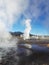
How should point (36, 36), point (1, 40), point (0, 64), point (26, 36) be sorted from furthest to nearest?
1. point (36, 36)
2. point (26, 36)
3. point (1, 40)
4. point (0, 64)

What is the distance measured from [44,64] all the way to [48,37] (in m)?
130

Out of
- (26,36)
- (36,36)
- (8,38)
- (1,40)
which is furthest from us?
(36,36)

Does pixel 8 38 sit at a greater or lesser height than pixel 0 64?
greater

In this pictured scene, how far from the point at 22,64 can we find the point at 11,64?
1979 mm

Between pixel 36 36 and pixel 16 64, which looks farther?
pixel 36 36

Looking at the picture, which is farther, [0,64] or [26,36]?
[26,36]

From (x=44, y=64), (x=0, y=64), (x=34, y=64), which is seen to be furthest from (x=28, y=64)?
(x=0, y=64)

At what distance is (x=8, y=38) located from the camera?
10956cm

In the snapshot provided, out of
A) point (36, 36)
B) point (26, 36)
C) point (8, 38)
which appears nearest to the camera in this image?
point (8, 38)

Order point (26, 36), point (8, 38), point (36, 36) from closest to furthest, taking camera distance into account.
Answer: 1. point (8, 38)
2. point (26, 36)
3. point (36, 36)

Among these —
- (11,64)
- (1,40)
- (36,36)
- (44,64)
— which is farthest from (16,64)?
(36,36)

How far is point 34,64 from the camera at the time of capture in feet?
92.2

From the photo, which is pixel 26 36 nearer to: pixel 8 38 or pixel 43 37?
pixel 8 38

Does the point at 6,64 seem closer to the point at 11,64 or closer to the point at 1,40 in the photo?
the point at 11,64
